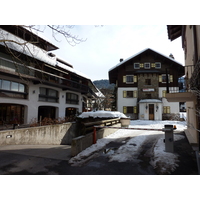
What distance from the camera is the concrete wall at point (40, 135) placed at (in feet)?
28.2

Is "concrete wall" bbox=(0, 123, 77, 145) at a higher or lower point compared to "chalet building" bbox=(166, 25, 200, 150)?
lower

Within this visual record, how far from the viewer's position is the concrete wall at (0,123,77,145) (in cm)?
859

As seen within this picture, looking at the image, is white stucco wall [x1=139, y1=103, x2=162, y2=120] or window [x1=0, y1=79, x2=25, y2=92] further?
white stucco wall [x1=139, y1=103, x2=162, y2=120]

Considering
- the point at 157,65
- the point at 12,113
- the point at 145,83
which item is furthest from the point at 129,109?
the point at 12,113

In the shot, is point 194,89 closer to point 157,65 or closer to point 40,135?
point 40,135

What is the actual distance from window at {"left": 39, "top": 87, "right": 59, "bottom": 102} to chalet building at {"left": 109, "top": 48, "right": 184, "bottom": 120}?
523 inches

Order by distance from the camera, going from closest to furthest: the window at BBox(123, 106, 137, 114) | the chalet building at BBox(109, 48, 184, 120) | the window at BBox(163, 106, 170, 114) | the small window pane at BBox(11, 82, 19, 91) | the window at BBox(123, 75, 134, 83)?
the small window pane at BBox(11, 82, 19, 91) → the chalet building at BBox(109, 48, 184, 120) → the window at BBox(163, 106, 170, 114) → the window at BBox(123, 106, 137, 114) → the window at BBox(123, 75, 134, 83)

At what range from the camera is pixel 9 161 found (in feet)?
16.9

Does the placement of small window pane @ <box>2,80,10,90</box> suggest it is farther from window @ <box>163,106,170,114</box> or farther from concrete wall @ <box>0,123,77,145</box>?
window @ <box>163,106,170,114</box>

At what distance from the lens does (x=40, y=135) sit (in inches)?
418

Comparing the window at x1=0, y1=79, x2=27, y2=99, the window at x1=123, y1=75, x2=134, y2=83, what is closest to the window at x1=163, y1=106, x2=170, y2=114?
the window at x1=123, y1=75, x2=134, y2=83

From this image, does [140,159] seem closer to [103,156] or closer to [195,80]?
[103,156]

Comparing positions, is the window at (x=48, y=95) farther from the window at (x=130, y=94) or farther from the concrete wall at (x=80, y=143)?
the window at (x=130, y=94)

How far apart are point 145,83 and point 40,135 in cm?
2346
